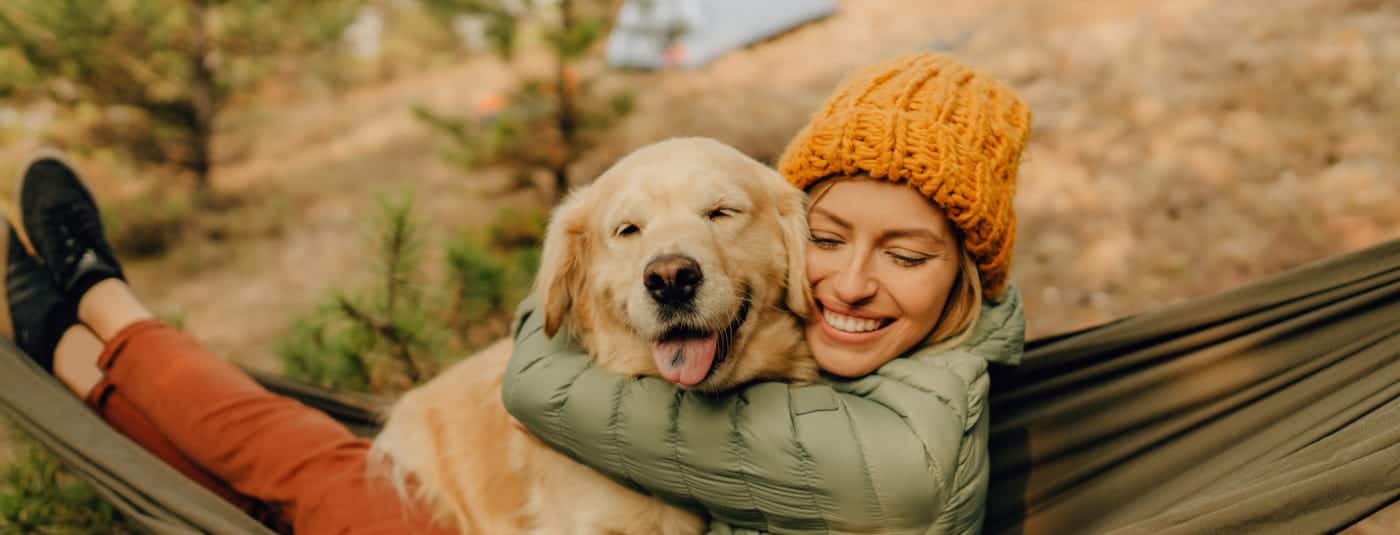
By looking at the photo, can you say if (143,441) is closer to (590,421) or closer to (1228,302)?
(590,421)

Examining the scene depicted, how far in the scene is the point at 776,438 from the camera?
1643mm

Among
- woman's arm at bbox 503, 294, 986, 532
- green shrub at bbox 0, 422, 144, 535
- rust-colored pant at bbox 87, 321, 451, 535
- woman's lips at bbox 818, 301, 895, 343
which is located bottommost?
green shrub at bbox 0, 422, 144, 535

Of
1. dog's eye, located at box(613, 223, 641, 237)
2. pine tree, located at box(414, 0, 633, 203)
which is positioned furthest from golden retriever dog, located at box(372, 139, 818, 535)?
pine tree, located at box(414, 0, 633, 203)

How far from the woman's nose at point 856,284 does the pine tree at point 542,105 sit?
344 centimetres

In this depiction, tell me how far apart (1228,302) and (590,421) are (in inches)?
70.5

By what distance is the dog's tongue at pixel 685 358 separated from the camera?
68.5 inches

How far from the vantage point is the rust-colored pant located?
2137 mm

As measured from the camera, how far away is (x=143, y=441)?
235cm

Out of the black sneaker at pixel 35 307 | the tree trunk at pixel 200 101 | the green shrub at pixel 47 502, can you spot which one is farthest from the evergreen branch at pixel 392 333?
the tree trunk at pixel 200 101

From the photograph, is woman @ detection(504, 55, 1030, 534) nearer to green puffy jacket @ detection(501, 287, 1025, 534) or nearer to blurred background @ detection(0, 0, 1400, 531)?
green puffy jacket @ detection(501, 287, 1025, 534)

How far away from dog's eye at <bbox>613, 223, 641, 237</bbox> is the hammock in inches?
43.7

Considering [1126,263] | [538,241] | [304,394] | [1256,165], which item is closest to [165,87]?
[538,241]

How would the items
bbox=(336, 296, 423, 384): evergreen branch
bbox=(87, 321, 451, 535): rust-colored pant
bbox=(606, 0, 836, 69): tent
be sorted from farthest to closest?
bbox=(606, 0, 836, 69): tent
bbox=(336, 296, 423, 384): evergreen branch
bbox=(87, 321, 451, 535): rust-colored pant

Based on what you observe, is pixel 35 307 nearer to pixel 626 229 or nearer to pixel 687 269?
pixel 626 229
